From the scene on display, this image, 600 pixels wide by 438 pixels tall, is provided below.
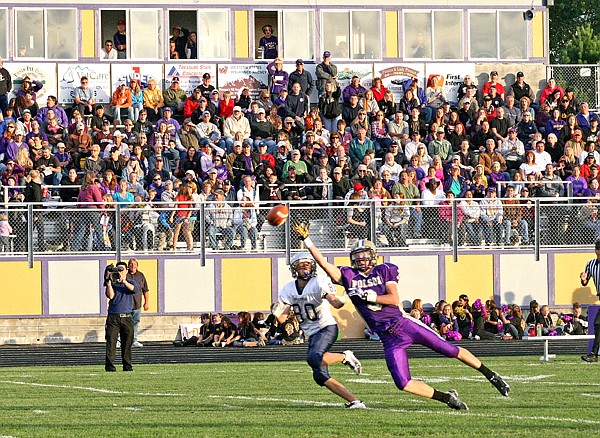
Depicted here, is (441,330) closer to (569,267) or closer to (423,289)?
(423,289)

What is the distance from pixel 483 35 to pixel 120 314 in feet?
59.2

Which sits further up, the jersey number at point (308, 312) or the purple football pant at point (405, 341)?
the jersey number at point (308, 312)

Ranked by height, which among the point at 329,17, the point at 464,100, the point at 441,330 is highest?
the point at 329,17

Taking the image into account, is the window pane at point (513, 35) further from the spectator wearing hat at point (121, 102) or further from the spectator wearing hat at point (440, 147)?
the spectator wearing hat at point (121, 102)

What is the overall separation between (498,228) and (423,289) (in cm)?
203

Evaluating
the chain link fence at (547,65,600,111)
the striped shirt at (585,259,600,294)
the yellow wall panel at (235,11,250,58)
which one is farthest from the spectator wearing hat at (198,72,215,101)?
the striped shirt at (585,259,600,294)

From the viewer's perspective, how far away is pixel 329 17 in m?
34.6

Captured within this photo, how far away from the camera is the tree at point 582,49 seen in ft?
197

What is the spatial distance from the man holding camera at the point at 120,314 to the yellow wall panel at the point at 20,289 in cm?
688

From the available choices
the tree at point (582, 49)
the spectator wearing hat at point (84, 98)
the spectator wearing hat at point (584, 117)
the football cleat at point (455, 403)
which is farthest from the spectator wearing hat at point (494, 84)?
the tree at point (582, 49)

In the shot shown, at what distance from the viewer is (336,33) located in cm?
3456

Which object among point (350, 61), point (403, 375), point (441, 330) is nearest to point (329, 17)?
point (350, 61)

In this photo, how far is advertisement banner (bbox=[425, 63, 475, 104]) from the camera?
112 ft

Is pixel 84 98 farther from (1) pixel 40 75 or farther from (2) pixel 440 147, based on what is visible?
(2) pixel 440 147
